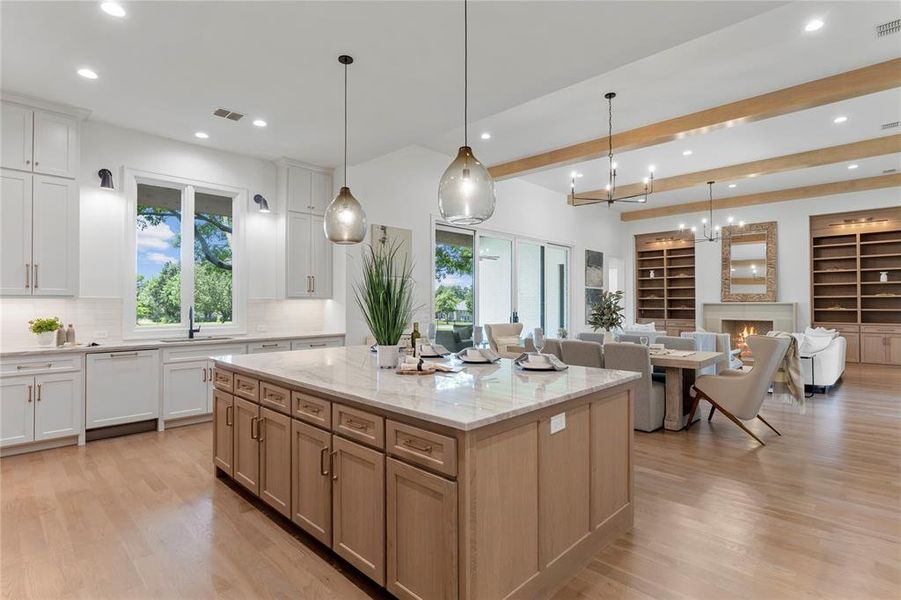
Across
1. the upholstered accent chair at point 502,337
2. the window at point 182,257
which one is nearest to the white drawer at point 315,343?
the window at point 182,257

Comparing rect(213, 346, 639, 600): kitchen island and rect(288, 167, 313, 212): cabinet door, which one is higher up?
rect(288, 167, 313, 212): cabinet door

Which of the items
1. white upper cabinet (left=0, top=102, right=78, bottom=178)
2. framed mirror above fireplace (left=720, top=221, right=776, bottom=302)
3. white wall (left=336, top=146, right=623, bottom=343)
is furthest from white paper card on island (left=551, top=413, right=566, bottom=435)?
framed mirror above fireplace (left=720, top=221, right=776, bottom=302)

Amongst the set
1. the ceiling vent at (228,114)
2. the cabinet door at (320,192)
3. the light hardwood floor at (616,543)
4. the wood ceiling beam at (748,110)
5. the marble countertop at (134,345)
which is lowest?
the light hardwood floor at (616,543)

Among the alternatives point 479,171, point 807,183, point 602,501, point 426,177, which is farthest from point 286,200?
point 807,183

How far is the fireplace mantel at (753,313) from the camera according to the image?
992 cm

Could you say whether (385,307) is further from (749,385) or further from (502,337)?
(502,337)

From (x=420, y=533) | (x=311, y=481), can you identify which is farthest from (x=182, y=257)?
(x=420, y=533)

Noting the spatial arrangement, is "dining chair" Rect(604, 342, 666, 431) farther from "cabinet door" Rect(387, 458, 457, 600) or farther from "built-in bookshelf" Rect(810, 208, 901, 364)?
"built-in bookshelf" Rect(810, 208, 901, 364)

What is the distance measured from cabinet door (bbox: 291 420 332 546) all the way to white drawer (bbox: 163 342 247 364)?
299 cm

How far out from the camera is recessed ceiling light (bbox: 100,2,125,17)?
111 inches

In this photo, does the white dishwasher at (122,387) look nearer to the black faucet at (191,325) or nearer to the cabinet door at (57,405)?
the cabinet door at (57,405)

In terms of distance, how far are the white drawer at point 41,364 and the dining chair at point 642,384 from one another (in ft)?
16.5

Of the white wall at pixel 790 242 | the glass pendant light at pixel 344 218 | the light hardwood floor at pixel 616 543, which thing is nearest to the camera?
the light hardwood floor at pixel 616 543

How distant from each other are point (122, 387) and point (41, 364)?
2.19ft
